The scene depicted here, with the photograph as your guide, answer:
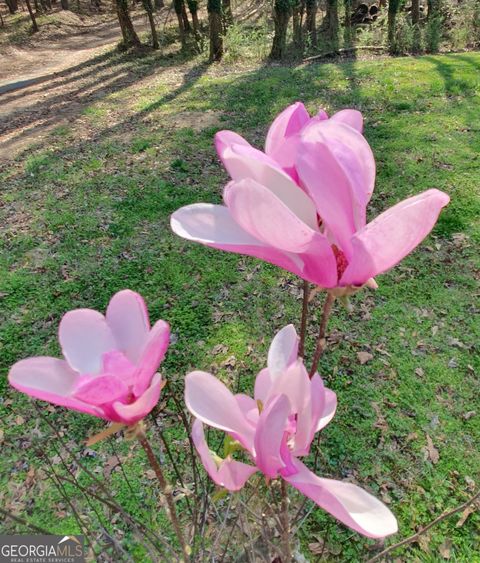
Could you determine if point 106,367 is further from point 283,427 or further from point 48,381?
point 283,427

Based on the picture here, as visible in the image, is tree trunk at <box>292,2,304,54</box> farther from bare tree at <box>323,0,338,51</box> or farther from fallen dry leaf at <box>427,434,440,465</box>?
fallen dry leaf at <box>427,434,440,465</box>

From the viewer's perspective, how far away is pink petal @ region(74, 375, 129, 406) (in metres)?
0.46

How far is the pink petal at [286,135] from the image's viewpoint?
0.51 m

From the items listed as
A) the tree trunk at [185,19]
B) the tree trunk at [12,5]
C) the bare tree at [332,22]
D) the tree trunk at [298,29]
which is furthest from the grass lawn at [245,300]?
the tree trunk at [12,5]

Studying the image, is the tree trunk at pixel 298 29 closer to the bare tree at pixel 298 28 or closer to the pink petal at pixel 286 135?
the bare tree at pixel 298 28

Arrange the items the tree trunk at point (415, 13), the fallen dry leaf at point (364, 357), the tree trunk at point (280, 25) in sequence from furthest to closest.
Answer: the tree trunk at point (415, 13) → the tree trunk at point (280, 25) → the fallen dry leaf at point (364, 357)

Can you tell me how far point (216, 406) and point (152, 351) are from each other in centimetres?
12

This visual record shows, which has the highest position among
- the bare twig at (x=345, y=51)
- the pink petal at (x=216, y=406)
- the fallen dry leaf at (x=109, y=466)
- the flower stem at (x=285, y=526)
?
the pink petal at (x=216, y=406)

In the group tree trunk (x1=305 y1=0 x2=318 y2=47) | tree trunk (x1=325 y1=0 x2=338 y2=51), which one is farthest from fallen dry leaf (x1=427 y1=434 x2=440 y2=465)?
tree trunk (x1=325 y1=0 x2=338 y2=51)

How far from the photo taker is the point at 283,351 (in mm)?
599

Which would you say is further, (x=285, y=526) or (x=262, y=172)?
(x=285, y=526)

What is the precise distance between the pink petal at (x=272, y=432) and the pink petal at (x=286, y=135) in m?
0.26

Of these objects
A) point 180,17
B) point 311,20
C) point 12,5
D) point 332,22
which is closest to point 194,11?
point 180,17

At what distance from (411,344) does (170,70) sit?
8.12 meters
